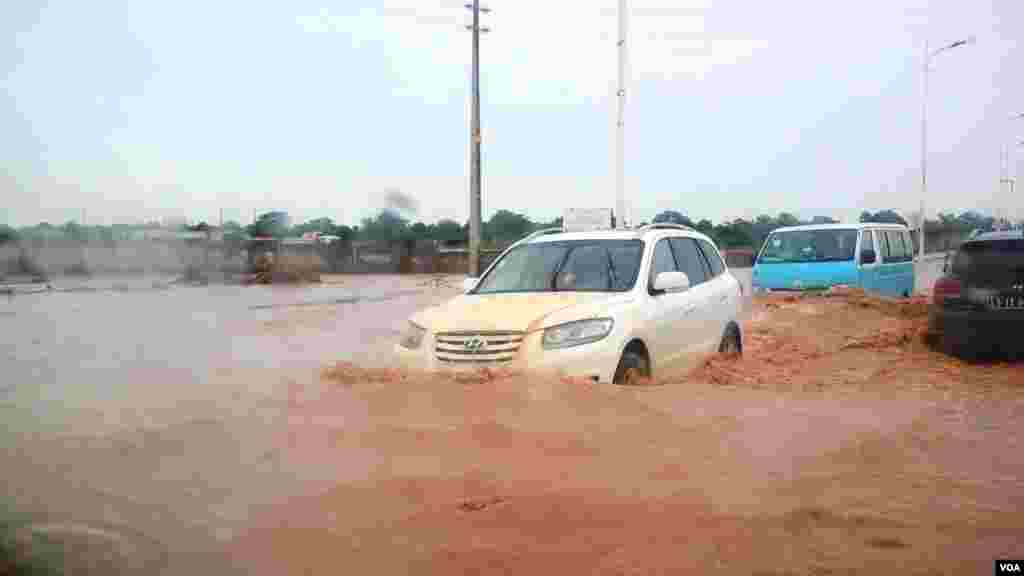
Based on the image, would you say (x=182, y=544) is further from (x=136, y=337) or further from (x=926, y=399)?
(x=136, y=337)

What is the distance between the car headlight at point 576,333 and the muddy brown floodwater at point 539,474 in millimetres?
297

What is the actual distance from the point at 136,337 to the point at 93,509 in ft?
19.6

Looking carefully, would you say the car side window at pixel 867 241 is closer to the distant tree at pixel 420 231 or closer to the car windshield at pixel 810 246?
the car windshield at pixel 810 246

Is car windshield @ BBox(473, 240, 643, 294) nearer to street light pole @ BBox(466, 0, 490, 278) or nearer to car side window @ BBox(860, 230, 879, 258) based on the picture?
car side window @ BBox(860, 230, 879, 258)

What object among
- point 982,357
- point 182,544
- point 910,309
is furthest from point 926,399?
point 910,309

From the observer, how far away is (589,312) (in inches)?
240

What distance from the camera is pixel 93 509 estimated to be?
403 cm

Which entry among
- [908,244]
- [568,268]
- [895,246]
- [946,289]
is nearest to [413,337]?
[568,268]

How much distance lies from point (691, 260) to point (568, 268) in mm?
1461

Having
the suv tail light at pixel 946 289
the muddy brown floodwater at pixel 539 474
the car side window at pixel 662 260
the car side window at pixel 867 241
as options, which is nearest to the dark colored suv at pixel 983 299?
the suv tail light at pixel 946 289

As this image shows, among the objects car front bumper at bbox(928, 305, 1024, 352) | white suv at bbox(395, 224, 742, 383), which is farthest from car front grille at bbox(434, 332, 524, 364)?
car front bumper at bbox(928, 305, 1024, 352)

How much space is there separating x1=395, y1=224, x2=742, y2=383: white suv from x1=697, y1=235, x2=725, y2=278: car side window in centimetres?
12

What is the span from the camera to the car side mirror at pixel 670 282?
664 centimetres

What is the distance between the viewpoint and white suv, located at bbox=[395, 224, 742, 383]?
19.6ft
